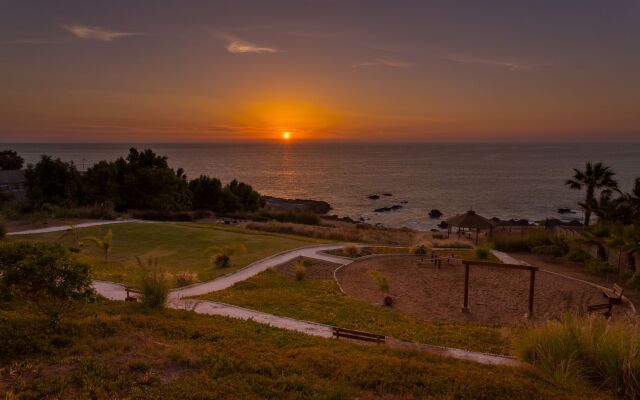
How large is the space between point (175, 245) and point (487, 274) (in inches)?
630

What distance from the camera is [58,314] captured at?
9031 mm

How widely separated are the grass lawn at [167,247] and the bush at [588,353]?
12496 millimetres

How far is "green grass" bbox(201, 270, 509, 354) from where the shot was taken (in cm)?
1100

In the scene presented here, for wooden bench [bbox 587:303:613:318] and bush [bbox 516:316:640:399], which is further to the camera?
wooden bench [bbox 587:303:613:318]

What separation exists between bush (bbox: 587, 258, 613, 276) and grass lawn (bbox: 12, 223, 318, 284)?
1437 centimetres

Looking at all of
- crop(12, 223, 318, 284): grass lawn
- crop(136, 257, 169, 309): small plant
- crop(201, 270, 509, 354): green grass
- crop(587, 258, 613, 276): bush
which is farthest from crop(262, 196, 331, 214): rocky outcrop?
crop(136, 257, 169, 309): small plant

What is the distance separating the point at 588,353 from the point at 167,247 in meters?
19.8

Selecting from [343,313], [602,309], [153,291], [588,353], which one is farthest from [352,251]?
[588,353]

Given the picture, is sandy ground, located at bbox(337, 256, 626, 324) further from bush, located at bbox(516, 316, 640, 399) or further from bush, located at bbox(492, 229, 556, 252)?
bush, located at bbox(492, 229, 556, 252)

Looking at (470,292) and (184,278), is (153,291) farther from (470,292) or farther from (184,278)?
(470,292)

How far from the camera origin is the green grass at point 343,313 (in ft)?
36.1

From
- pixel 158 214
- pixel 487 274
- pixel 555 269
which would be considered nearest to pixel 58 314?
pixel 487 274

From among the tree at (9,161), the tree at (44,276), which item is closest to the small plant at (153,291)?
the tree at (44,276)

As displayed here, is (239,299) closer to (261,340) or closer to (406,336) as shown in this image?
(261,340)
